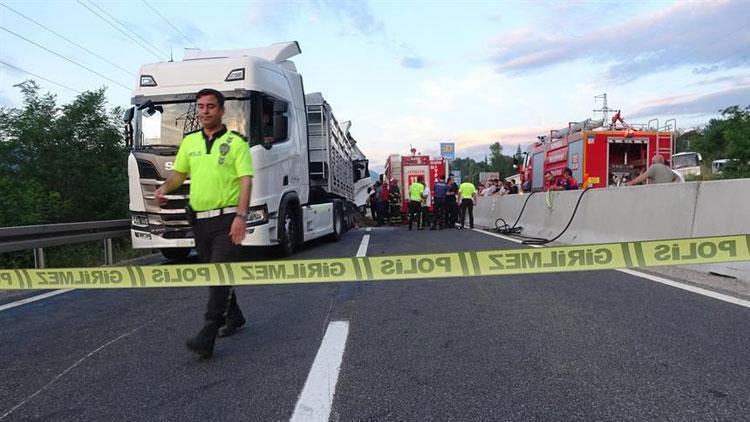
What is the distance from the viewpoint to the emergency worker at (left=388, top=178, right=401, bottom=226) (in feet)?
72.6

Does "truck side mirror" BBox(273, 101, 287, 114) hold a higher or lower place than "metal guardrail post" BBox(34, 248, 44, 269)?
higher

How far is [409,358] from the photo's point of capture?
3668mm

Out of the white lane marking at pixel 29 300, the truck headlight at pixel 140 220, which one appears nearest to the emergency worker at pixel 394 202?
the truck headlight at pixel 140 220

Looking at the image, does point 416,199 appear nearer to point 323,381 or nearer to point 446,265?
point 446,265

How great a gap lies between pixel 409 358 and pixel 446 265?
0.69 m

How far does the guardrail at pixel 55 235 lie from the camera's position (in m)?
7.40

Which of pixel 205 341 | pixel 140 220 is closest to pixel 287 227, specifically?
pixel 140 220

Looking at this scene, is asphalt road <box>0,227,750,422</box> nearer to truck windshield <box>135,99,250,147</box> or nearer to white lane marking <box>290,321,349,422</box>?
white lane marking <box>290,321,349,422</box>

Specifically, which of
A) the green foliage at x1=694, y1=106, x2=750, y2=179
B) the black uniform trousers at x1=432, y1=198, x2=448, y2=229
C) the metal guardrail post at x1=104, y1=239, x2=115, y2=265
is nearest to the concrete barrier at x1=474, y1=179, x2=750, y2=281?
the black uniform trousers at x1=432, y1=198, x2=448, y2=229

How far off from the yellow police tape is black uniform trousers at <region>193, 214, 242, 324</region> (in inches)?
5.2

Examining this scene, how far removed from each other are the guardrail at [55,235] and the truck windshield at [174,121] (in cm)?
188

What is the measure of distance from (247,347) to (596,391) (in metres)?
2.46

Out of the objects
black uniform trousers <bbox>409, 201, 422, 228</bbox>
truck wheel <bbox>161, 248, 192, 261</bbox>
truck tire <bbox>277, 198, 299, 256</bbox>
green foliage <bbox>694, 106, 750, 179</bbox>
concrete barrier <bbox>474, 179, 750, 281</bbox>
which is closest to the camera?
concrete barrier <bbox>474, 179, 750, 281</bbox>

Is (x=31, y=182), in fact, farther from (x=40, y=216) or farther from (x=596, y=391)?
(x=596, y=391)
